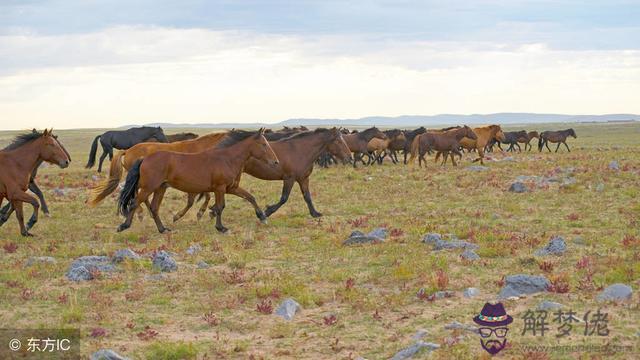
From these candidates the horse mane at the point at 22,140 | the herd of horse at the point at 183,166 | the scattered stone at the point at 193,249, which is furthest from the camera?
→ the horse mane at the point at 22,140

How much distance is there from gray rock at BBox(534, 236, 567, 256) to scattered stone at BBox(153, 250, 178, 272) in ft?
19.5

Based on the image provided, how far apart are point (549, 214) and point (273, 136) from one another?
30.1 ft

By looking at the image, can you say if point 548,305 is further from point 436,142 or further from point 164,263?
point 436,142

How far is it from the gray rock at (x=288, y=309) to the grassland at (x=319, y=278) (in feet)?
0.35

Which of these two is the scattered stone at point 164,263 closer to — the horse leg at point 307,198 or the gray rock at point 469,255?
the gray rock at point 469,255

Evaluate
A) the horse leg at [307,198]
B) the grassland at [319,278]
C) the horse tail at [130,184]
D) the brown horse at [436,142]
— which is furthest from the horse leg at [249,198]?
the brown horse at [436,142]

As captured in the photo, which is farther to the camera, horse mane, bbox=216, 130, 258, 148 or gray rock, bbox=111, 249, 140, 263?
horse mane, bbox=216, 130, 258, 148

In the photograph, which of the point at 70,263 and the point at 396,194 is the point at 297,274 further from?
the point at 396,194

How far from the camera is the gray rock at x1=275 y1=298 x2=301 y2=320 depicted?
8.52m

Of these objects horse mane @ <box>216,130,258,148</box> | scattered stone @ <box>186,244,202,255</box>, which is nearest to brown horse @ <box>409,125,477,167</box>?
horse mane @ <box>216,130,258,148</box>

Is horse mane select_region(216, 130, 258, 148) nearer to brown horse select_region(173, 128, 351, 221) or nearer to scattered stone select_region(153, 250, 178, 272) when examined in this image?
brown horse select_region(173, 128, 351, 221)

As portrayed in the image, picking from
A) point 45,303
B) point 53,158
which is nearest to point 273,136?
point 53,158

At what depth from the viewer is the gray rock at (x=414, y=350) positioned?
6.88 m

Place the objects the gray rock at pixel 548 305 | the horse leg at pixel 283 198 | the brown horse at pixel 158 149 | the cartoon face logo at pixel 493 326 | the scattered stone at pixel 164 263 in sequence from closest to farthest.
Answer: the cartoon face logo at pixel 493 326, the gray rock at pixel 548 305, the scattered stone at pixel 164 263, the horse leg at pixel 283 198, the brown horse at pixel 158 149
